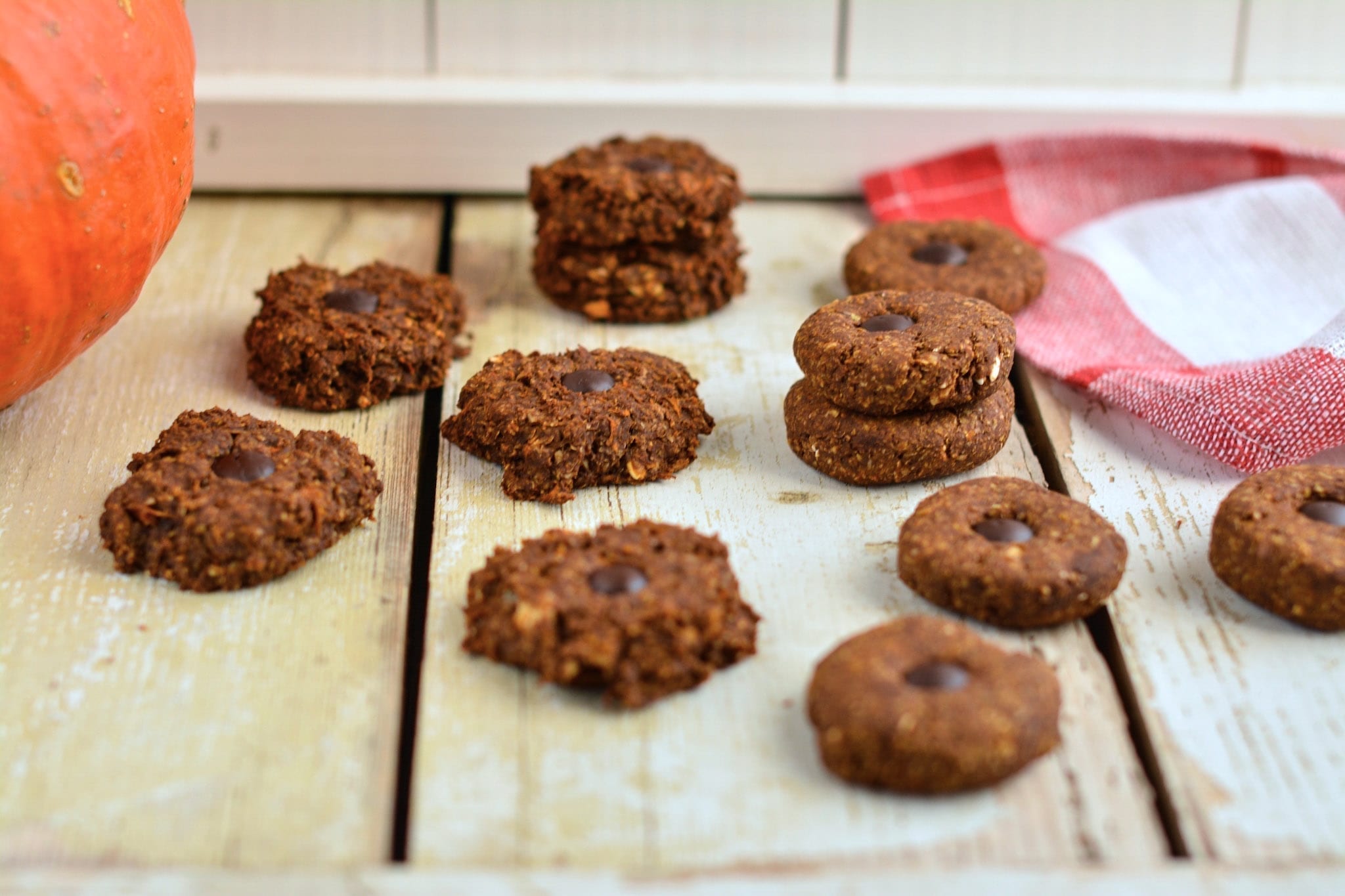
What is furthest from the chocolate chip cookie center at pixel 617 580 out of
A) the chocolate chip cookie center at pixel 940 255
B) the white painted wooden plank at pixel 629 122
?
the white painted wooden plank at pixel 629 122

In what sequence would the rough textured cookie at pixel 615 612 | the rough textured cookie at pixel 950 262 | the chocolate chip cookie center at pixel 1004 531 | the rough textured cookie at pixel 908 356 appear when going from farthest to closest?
1. the rough textured cookie at pixel 950 262
2. the rough textured cookie at pixel 908 356
3. the chocolate chip cookie center at pixel 1004 531
4. the rough textured cookie at pixel 615 612

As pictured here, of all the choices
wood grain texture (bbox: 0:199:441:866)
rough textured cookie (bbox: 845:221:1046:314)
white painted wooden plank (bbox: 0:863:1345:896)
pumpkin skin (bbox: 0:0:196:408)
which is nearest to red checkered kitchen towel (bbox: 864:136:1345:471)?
rough textured cookie (bbox: 845:221:1046:314)

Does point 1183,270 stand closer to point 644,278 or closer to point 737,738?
point 644,278

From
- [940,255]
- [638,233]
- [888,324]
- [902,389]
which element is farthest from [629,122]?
[902,389]

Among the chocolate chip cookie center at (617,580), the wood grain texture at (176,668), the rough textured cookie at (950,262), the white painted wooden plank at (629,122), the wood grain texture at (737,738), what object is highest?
the white painted wooden plank at (629,122)

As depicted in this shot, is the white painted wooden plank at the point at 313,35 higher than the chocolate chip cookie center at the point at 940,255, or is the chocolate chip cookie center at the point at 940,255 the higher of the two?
the white painted wooden plank at the point at 313,35

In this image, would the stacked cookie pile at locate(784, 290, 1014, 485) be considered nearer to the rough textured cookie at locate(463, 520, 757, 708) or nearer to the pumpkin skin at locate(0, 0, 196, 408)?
the rough textured cookie at locate(463, 520, 757, 708)

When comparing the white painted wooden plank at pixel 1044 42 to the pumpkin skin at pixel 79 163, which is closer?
the pumpkin skin at pixel 79 163

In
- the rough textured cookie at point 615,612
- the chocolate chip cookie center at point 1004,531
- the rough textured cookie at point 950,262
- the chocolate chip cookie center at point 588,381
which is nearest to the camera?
the rough textured cookie at point 615,612

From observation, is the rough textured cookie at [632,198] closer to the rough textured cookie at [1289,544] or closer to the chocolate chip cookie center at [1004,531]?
the chocolate chip cookie center at [1004,531]
